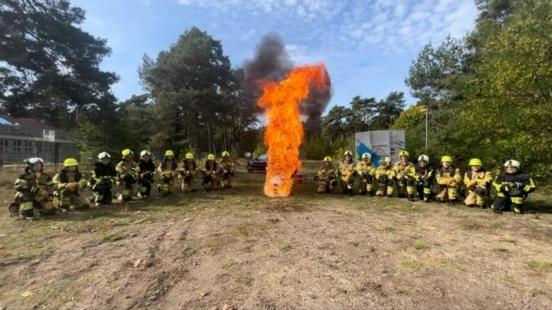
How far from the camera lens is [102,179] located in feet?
42.5

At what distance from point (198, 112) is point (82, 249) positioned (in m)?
27.7

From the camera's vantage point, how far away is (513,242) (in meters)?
7.78

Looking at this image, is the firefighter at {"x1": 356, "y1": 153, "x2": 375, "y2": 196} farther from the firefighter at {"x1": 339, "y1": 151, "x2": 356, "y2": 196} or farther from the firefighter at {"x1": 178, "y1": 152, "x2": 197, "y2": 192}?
the firefighter at {"x1": 178, "y1": 152, "x2": 197, "y2": 192}

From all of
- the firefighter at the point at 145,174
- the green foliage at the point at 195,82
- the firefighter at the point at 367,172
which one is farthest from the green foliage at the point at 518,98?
the green foliage at the point at 195,82

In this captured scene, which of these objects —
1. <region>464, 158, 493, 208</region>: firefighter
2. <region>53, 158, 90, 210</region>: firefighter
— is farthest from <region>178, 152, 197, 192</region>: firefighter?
<region>464, 158, 493, 208</region>: firefighter

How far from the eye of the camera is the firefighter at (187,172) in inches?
630

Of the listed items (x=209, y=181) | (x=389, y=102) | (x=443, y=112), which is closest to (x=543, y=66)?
(x=209, y=181)

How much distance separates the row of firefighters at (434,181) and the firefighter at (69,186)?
913 centimetres

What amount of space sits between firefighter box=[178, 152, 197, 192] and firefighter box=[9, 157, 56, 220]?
17.1ft

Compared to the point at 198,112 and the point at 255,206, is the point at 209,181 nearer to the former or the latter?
the point at 255,206

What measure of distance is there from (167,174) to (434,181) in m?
9.86

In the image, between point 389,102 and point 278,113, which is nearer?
point 278,113

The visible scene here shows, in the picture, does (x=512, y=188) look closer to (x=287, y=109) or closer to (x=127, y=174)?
(x=287, y=109)

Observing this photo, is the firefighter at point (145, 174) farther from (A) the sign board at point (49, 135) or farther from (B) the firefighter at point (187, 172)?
(A) the sign board at point (49, 135)
